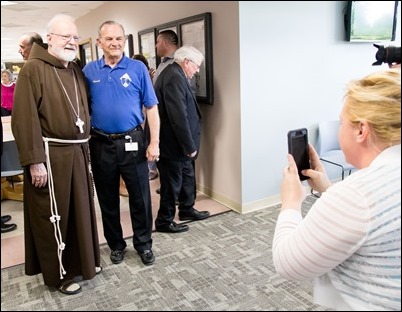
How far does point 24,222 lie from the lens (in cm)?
126

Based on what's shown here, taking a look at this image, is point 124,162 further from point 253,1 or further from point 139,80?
point 253,1

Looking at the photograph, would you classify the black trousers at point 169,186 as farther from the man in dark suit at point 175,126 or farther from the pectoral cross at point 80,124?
the pectoral cross at point 80,124

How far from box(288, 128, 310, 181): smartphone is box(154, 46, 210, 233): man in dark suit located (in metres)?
1.07

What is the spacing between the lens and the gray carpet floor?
110 cm

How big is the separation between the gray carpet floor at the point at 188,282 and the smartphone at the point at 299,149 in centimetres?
30

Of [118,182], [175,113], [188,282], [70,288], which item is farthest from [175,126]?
[70,288]

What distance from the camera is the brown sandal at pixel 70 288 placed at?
1.22 metres

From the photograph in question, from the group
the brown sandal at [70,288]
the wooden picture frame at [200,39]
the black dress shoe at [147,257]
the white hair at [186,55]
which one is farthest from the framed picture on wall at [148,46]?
the brown sandal at [70,288]

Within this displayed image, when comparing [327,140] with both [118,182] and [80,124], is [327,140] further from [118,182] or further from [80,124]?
[80,124]

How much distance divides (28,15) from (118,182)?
732 millimetres

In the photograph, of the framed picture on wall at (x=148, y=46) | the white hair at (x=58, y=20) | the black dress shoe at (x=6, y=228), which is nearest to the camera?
the black dress shoe at (x=6, y=228)

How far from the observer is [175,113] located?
5.68 feet

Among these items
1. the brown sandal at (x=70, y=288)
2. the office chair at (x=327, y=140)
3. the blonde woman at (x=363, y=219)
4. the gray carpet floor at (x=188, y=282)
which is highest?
the blonde woman at (x=363, y=219)

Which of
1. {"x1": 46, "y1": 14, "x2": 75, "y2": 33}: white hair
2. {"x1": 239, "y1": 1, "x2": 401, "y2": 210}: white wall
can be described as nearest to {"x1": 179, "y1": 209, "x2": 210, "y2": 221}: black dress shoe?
{"x1": 239, "y1": 1, "x2": 401, "y2": 210}: white wall
